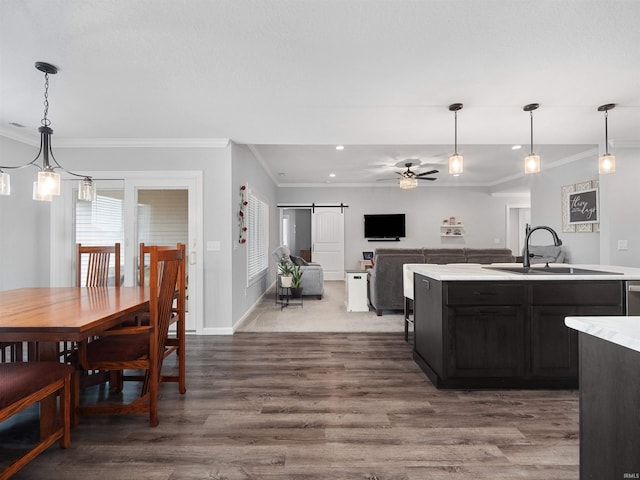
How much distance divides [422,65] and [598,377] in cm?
214

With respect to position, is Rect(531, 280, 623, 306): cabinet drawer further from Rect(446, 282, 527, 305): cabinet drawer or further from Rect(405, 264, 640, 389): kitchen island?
Rect(446, 282, 527, 305): cabinet drawer

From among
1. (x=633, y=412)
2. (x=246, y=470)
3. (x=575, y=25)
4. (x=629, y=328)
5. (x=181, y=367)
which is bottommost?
(x=246, y=470)

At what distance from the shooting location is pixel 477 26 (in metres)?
1.85

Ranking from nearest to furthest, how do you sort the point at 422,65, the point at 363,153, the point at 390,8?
Answer: the point at 390,8 < the point at 422,65 < the point at 363,153

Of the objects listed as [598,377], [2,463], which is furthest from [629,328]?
[2,463]

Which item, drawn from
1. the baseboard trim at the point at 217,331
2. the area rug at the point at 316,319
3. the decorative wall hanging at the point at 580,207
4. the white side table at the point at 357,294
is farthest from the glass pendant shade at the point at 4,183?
the decorative wall hanging at the point at 580,207

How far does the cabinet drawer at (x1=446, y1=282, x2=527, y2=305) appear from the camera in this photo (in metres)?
2.38

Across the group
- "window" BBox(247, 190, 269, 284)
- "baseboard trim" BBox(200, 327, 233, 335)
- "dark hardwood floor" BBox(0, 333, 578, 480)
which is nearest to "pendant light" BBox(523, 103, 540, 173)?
"dark hardwood floor" BBox(0, 333, 578, 480)

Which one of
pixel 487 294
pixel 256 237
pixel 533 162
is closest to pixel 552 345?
pixel 487 294

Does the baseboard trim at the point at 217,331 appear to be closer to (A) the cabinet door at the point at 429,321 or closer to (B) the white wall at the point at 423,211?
(A) the cabinet door at the point at 429,321

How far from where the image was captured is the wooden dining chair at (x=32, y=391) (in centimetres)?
140

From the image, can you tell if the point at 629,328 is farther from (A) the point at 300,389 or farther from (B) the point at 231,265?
(B) the point at 231,265

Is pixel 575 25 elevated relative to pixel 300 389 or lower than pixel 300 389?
elevated

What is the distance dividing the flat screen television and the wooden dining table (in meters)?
6.51
